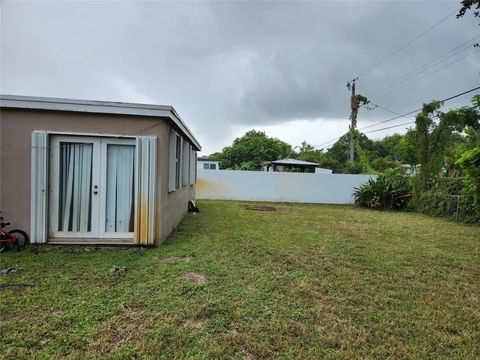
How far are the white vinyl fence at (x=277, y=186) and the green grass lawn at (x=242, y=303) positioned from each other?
9146 millimetres

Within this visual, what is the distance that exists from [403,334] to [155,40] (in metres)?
9.58

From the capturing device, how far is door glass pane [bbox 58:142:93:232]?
4.89m

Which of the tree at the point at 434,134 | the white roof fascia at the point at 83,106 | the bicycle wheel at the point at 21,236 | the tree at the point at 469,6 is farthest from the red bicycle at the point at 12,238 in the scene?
the tree at the point at 434,134

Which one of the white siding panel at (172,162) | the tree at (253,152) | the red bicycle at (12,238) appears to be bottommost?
the red bicycle at (12,238)

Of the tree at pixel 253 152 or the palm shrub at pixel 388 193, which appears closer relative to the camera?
the palm shrub at pixel 388 193

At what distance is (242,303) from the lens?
2.91 m

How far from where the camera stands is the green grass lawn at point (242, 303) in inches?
86.2

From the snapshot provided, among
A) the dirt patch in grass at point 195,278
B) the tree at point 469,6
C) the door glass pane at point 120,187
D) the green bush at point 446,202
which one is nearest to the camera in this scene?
the tree at point 469,6

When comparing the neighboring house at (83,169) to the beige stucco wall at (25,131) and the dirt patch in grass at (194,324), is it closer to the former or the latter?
the beige stucco wall at (25,131)

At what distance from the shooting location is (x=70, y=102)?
15.3 feet

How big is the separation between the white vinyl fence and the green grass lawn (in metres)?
9.15

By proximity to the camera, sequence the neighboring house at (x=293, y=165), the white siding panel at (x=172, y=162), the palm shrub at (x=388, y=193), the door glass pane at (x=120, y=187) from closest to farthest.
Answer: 1. the door glass pane at (x=120, y=187)
2. the white siding panel at (x=172, y=162)
3. the palm shrub at (x=388, y=193)
4. the neighboring house at (x=293, y=165)

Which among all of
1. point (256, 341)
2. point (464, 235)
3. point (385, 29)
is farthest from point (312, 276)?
point (385, 29)

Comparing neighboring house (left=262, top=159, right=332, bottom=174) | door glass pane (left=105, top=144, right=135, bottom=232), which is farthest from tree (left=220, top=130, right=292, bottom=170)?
door glass pane (left=105, top=144, right=135, bottom=232)
